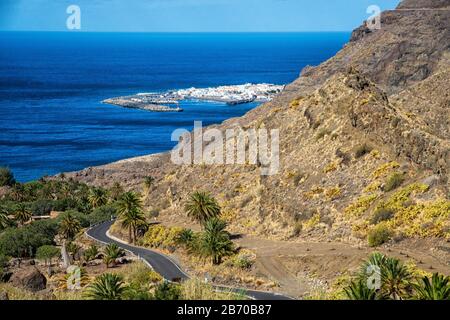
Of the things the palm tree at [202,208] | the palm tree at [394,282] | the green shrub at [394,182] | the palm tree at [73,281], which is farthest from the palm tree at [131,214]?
the palm tree at [394,282]

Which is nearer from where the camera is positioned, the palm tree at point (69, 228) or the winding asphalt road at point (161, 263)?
the winding asphalt road at point (161, 263)

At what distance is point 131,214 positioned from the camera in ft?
198

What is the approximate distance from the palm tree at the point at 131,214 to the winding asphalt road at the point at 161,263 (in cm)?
137

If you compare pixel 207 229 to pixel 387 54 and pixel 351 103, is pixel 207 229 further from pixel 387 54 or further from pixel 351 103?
pixel 387 54

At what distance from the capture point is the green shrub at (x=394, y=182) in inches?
2035

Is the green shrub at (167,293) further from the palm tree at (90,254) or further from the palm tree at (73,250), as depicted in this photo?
the palm tree at (73,250)

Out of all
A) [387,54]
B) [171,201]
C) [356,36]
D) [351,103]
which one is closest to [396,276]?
[351,103]

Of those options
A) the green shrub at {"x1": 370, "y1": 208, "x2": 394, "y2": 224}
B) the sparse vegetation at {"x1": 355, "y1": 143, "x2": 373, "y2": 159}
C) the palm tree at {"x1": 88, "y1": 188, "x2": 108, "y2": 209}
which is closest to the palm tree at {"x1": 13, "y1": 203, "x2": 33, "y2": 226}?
the palm tree at {"x1": 88, "y1": 188, "x2": 108, "y2": 209}

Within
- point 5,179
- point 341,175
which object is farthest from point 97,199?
point 341,175

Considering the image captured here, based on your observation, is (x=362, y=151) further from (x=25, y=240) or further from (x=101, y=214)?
(x=101, y=214)

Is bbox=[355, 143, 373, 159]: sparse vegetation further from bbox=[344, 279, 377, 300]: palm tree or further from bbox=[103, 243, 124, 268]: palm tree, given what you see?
bbox=[344, 279, 377, 300]: palm tree

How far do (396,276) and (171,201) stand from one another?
35.9m

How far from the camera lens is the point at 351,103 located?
205 ft
